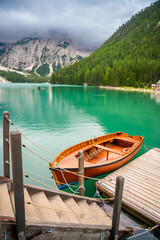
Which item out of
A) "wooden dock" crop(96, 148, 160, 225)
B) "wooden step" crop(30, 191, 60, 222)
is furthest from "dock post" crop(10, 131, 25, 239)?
"wooden dock" crop(96, 148, 160, 225)

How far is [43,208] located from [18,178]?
1.83 m

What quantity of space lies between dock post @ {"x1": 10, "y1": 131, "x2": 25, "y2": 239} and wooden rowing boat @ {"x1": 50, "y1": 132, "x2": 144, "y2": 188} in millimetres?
2382

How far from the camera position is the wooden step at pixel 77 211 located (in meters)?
4.59

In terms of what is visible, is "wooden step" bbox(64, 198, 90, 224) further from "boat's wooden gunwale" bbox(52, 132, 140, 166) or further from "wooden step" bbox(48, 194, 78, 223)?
"boat's wooden gunwale" bbox(52, 132, 140, 166)

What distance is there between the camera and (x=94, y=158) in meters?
10.9

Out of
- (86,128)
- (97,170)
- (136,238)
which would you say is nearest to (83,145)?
(97,170)

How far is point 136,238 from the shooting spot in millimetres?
5562

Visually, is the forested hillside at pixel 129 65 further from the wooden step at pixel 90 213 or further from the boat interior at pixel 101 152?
the wooden step at pixel 90 213

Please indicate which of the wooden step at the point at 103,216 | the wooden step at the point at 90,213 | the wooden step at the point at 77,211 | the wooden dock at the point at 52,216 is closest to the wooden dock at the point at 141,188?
the wooden dock at the point at 52,216

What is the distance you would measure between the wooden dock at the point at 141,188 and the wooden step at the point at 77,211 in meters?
2.33

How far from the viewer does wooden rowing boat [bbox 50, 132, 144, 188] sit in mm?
7648

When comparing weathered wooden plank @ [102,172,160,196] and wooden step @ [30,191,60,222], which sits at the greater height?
wooden step @ [30,191,60,222]

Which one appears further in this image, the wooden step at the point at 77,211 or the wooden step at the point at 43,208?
the wooden step at the point at 77,211

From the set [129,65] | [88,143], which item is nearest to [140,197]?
[88,143]
